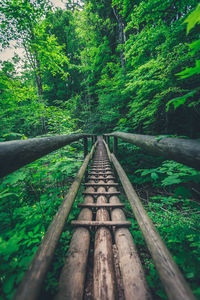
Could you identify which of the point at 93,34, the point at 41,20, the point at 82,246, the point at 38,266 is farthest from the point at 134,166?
the point at 93,34

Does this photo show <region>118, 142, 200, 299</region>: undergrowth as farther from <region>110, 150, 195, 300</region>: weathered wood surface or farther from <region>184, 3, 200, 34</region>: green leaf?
<region>184, 3, 200, 34</region>: green leaf

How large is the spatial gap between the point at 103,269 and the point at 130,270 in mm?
206

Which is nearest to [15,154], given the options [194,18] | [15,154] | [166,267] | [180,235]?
[15,154]

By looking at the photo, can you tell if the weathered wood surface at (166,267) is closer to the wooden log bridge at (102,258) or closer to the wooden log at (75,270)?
the wooden log bridge at (102,258)

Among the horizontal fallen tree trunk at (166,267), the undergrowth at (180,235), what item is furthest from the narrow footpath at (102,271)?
the horizontal fallen tree trunk at (166,267)

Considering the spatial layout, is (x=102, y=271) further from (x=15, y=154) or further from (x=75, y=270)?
(x=15, y=154)

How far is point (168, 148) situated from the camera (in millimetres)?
767

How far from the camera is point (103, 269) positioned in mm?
893

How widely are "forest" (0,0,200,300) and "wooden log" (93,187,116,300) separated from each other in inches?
10.8

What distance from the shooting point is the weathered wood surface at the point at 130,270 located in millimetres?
736

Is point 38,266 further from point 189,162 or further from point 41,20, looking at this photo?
point 41,20

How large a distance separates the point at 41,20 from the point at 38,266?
11115 mm

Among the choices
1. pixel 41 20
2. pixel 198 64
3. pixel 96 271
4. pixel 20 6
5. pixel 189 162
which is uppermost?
pixel 41 20

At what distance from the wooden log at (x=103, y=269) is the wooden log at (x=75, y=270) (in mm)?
97
